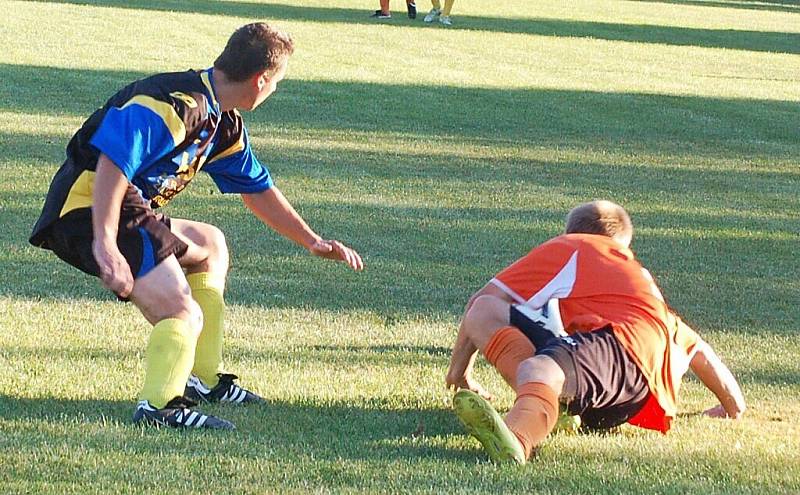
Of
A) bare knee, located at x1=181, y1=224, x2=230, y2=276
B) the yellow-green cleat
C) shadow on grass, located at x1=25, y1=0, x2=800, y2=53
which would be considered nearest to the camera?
the yellow-green cleat

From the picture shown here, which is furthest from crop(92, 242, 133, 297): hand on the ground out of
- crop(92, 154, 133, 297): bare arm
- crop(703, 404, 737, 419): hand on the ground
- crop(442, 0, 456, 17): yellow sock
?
crop(442, 0, 456, 17): yellow sock

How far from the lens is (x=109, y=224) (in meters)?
4.41

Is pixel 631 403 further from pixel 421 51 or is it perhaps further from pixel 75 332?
pixel 421 51

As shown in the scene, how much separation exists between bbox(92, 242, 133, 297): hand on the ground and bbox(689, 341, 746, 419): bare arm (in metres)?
2.13

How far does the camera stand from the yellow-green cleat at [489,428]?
4324mm

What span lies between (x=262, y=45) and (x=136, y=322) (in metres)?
2.17

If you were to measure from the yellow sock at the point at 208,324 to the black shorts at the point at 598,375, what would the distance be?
1.24 metres

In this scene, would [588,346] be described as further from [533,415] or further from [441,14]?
[441,14]

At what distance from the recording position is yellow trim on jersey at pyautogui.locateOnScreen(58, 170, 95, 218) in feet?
15.2

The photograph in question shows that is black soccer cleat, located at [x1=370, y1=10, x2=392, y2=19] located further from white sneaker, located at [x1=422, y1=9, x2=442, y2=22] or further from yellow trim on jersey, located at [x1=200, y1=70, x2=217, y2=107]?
yellow trim on jersey, located at [x1=200, y1=70, x2=217, y2=107]

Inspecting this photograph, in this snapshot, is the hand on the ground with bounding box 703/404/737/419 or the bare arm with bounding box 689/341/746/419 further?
the hand on the ground with bounding box 703/404/737/419

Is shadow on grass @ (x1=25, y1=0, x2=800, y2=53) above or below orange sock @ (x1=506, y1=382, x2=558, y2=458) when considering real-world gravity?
below

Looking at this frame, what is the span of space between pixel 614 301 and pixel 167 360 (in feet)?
5.15

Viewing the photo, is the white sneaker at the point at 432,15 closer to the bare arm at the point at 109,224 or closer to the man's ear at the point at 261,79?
the man's ear at the point at 261,79
